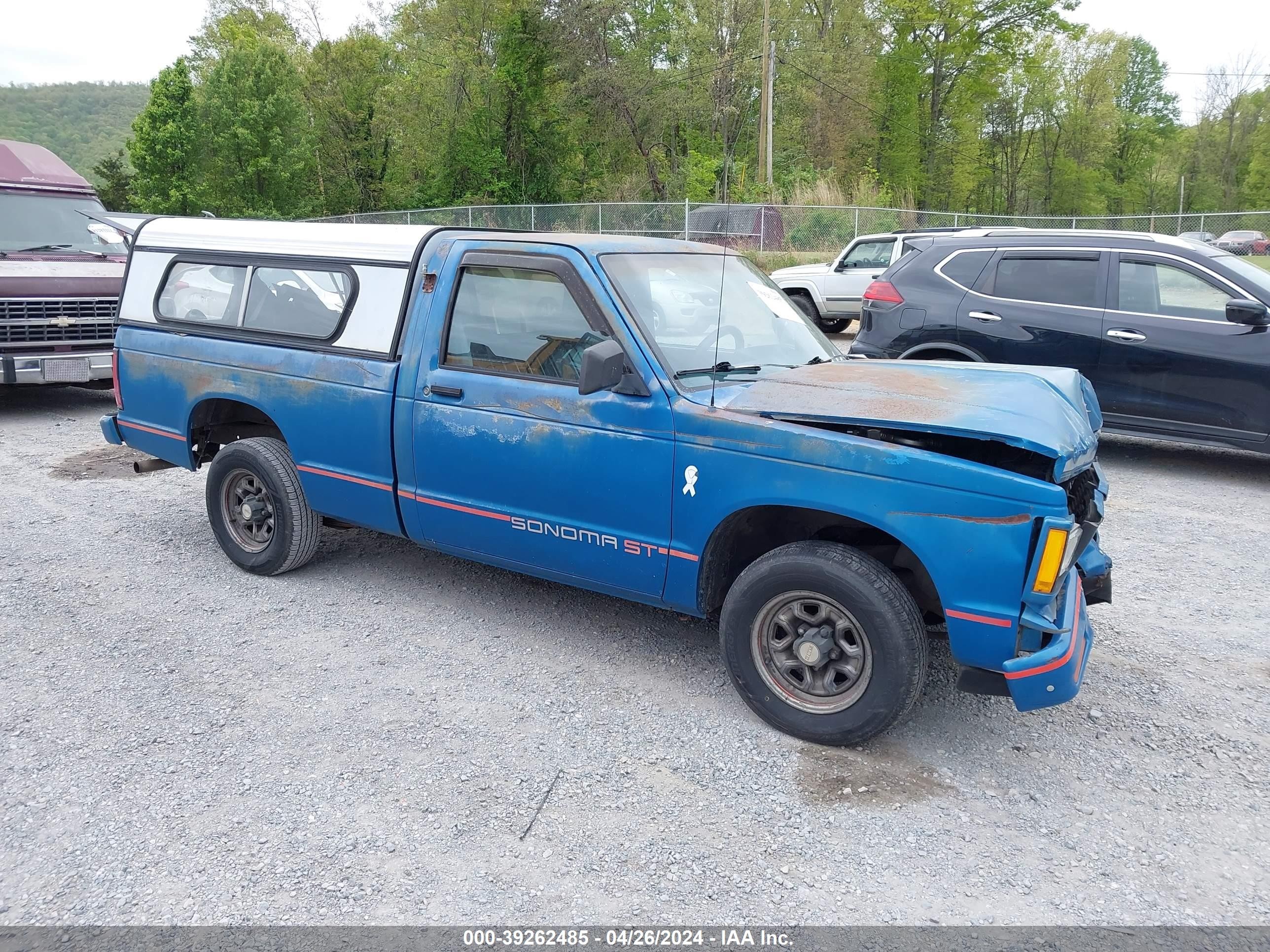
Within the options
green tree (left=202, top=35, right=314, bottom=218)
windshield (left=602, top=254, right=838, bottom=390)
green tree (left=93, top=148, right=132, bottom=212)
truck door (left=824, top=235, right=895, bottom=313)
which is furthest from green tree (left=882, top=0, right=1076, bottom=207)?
windshield (left=602, top=254, right=838, bottom=390)

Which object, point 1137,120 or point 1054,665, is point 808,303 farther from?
point 1137,120

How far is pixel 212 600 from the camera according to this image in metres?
5.02

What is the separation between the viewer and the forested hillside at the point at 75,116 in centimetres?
9219

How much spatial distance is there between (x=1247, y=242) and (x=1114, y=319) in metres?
20.6

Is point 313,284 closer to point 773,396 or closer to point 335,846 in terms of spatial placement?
point 773,396

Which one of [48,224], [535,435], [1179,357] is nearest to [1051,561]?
[535,435]

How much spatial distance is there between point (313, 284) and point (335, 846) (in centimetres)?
307

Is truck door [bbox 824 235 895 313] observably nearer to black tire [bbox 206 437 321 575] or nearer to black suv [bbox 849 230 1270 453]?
black suv [bbox 849 230 1270 453]

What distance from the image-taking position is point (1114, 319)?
7.52 m

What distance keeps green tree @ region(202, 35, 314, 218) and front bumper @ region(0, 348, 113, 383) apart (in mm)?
37161

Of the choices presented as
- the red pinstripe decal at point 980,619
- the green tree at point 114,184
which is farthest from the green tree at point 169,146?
the red pinstripe decal at point 980,619

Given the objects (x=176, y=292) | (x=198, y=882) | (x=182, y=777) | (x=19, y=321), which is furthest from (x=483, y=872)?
(x=19, y=321)

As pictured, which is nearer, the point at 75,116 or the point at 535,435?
the point at 535,435

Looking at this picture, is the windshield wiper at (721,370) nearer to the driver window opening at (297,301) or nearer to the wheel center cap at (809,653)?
the wheel center cap at (809,653)
